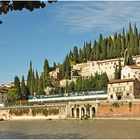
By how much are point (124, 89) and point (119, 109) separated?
8.38 m

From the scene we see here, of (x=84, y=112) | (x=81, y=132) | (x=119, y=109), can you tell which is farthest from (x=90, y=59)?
(x=81, y=132)

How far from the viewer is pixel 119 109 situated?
142ft

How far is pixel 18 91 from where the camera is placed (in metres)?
65.9

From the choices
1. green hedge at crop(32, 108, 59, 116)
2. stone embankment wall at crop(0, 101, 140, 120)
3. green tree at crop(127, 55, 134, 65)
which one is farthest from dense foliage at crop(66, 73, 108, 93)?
stone embankment wall at crop(0, 101, 140, 120)

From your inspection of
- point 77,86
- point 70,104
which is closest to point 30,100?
point 77,86

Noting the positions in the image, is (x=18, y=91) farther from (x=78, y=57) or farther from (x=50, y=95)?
(x=78, y=57)

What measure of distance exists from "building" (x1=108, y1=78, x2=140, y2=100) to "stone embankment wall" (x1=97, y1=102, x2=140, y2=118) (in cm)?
456

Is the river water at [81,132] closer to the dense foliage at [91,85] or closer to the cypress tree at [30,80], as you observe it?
the dense foliage at [91,85]

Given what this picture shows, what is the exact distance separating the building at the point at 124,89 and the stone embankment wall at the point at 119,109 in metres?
4.56

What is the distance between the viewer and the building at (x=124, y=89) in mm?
50500

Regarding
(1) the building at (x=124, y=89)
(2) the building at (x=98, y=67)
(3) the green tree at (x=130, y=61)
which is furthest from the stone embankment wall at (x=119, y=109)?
(2) the building at (x=98, y=67)

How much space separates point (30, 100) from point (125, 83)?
16.9 meters

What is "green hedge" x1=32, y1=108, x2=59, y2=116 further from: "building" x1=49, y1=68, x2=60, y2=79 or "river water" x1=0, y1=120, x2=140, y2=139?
"building" x1=49, y1=68, x2=60, y2=79

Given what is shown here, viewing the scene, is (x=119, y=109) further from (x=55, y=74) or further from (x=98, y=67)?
(x=55, y=74)
